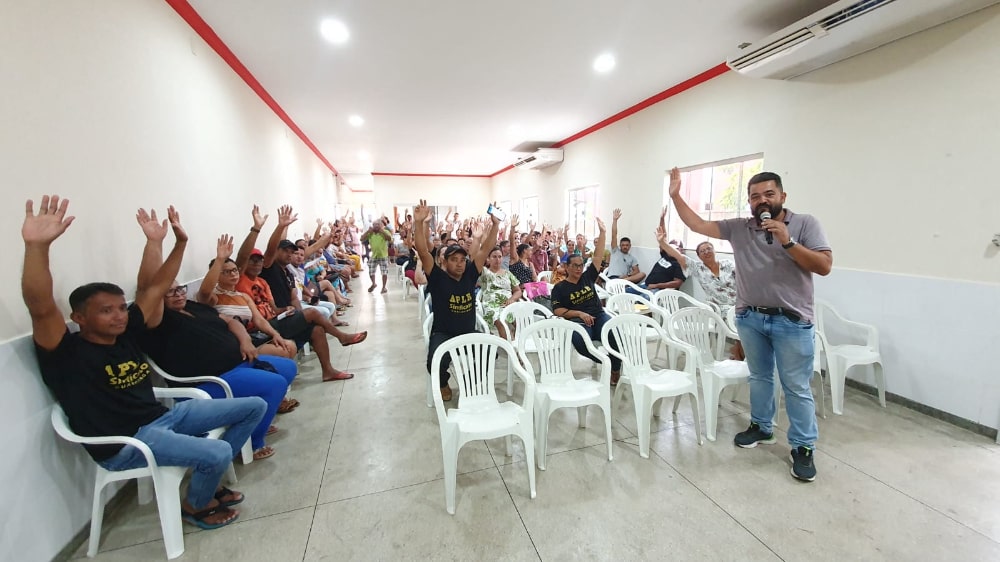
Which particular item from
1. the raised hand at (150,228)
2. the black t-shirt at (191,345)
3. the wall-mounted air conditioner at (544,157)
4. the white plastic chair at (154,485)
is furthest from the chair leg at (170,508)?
the wall-mounted air conditioner at (544,157)

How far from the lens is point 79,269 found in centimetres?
186

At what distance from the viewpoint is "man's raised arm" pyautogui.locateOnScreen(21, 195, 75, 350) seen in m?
1.40

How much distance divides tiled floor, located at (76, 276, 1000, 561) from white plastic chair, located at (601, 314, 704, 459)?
0.22 m

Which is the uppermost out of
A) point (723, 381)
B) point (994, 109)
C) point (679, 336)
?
point (994, 109)

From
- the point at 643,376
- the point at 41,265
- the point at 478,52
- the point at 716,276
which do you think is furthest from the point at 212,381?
the point at 716,276

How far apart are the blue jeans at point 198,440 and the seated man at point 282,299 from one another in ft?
4.84

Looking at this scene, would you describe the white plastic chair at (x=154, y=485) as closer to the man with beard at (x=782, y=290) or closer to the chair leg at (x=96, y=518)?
the chair leg at (x=96, y=518)

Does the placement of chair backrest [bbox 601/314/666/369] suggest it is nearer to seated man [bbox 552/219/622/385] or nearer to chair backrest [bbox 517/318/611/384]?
chair backrest [bbox 517/318/611/384]

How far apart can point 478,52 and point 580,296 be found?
2734mm

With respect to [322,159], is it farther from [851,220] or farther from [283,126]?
[851,220]

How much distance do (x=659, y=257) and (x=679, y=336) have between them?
2671mm

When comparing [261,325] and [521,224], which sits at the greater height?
[521,224]

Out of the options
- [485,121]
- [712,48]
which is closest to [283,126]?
[485,121]

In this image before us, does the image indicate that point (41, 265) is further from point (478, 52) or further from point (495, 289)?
point (478, 52)
